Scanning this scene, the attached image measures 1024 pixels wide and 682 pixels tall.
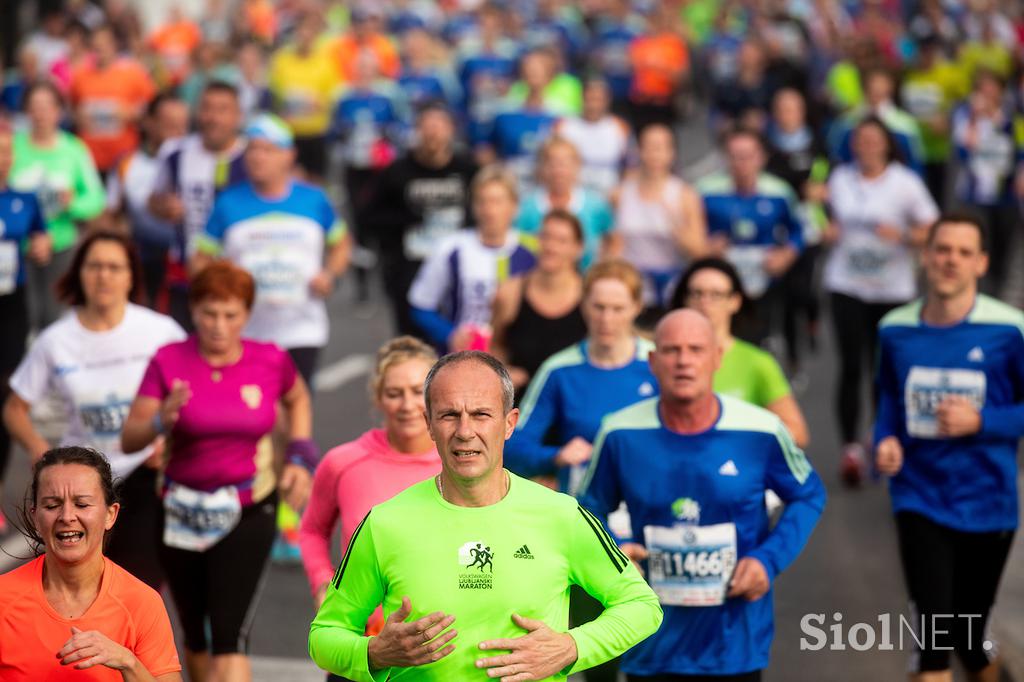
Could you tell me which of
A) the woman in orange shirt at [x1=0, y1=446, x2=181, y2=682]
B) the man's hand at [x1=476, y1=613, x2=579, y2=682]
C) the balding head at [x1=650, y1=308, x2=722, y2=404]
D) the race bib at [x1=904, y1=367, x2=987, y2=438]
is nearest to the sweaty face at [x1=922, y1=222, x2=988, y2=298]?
the race bib at [x1=904, y1=367, x2=987, y2=438]

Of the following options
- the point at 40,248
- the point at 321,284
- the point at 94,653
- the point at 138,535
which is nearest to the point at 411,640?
the point at 94,653

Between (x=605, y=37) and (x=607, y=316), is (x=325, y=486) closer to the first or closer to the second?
(x=607, y=316)

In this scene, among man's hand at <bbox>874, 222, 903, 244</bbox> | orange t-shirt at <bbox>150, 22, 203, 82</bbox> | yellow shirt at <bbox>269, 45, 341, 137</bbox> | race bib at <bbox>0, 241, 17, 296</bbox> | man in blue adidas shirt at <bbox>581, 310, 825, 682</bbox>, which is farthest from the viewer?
orange t-shirt at <bbox>150, 22, 203, 82</bbox>

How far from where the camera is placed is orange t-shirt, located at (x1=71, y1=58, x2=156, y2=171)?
16906mm

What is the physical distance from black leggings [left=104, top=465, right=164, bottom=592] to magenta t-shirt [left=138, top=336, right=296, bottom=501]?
31cm

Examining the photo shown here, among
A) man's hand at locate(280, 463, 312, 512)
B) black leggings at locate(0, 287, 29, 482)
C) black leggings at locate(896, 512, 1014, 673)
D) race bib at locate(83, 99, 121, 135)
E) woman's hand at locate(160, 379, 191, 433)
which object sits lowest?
black leggings at locate(896, 512, 1014, 673)

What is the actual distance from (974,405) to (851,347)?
4.54m

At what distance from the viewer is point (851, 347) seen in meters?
11.8

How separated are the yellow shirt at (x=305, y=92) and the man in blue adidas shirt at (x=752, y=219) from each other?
856cm

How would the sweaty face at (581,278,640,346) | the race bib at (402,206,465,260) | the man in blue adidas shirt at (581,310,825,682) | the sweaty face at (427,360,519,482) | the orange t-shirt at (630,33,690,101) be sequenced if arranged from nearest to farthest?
the sweaty face at (427,360,519,482) < the man in blue adidas shirt at (581,310,825,682) < the sweaty face at (581,278,640,346) < the race bib at (402,206,465,260) < the orange t-shirt at (630,33,690,101)

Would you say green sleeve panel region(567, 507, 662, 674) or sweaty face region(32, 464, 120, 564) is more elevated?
sweaty face region(32, 464, 120, 564)

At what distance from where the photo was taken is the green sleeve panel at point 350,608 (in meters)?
4.78

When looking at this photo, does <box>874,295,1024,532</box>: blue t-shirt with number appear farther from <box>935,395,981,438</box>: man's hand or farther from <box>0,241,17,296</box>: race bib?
<box>0,241,17,296</box>: race bib

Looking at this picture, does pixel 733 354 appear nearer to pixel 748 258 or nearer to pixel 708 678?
pixel 708 678
